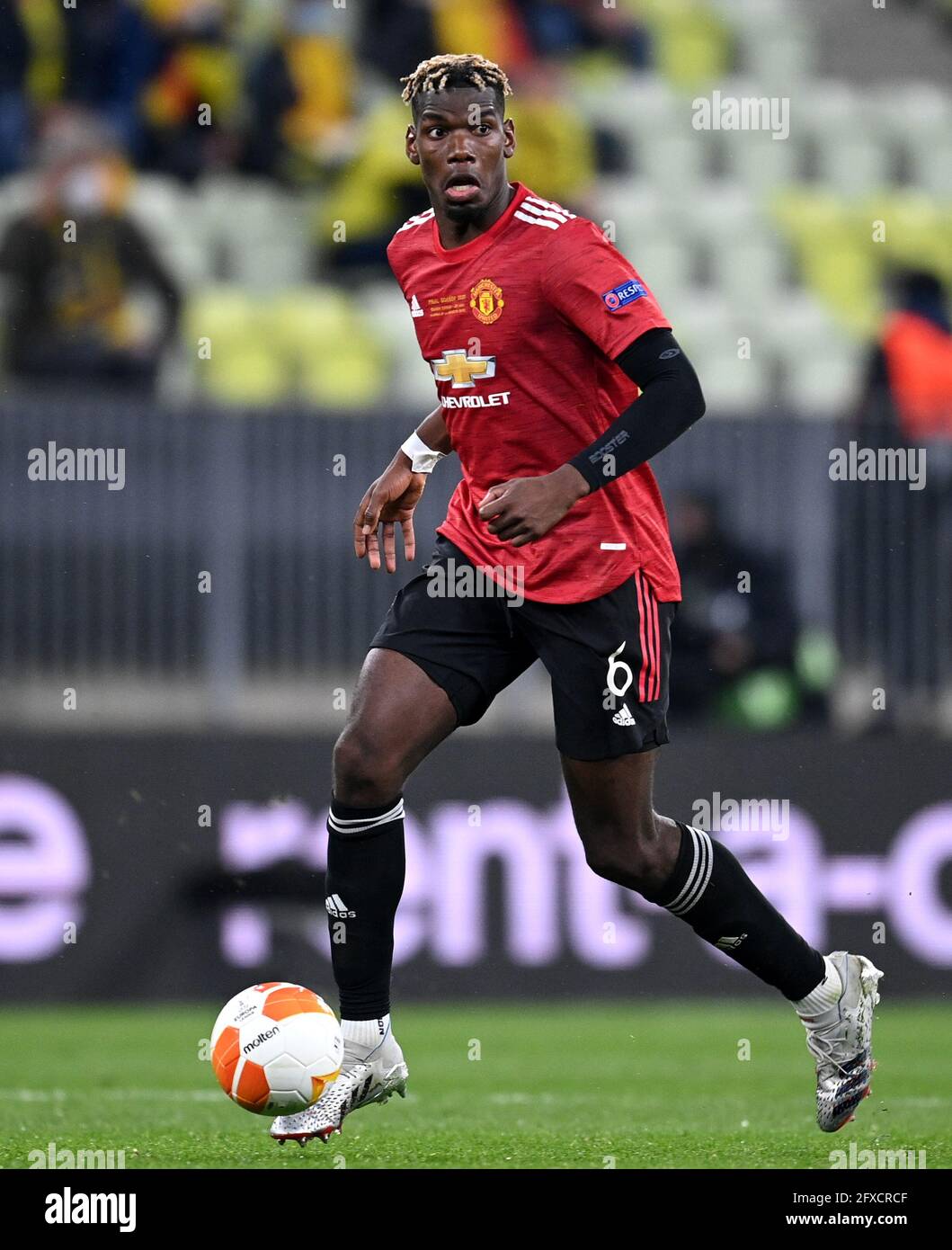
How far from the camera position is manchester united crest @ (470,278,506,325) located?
4832mm

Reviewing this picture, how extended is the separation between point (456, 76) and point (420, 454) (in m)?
1.01

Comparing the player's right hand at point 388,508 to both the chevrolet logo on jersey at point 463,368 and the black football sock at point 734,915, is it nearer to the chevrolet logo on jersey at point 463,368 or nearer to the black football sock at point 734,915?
the chevrolet logo on jersey at point 463,368

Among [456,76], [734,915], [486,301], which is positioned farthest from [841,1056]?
[456,76]

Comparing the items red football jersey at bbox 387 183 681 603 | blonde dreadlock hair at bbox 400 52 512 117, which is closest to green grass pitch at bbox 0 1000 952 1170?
red football jersey at bbox 387 183 681 603

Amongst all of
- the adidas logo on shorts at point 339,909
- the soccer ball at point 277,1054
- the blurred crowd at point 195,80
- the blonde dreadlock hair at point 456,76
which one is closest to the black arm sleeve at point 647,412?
the blonde dreadlock hair at point 456,76

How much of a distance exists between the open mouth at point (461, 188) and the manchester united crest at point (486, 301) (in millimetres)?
193

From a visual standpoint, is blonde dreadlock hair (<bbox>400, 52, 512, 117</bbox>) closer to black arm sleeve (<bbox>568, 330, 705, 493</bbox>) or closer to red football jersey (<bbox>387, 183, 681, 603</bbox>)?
red football jersey (<bbox>387, 183, 681, 603</bbox>)

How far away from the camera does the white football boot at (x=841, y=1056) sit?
5086mm

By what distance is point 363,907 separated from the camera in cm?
495

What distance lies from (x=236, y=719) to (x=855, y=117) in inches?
282

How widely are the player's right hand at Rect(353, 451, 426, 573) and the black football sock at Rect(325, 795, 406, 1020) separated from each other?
67 centimetres

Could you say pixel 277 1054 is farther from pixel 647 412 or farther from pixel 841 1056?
pixel 647 412

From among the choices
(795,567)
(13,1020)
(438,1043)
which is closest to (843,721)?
(795,567)

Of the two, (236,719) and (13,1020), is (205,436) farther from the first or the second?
(13,1020)
